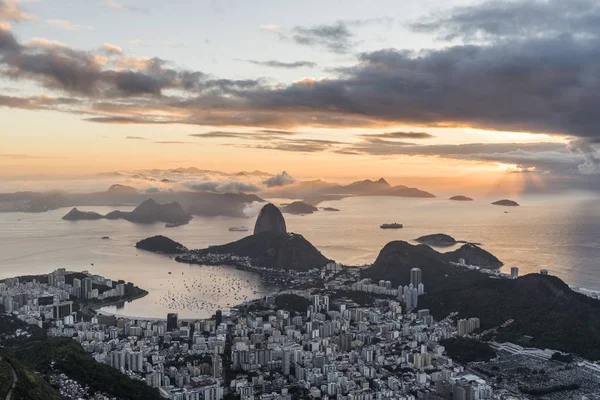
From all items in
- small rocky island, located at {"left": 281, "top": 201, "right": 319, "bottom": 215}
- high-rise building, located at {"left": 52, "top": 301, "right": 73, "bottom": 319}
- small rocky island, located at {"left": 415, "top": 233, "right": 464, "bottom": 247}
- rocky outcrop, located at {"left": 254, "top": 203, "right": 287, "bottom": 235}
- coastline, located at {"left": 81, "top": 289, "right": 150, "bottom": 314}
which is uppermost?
rocky outcrop, located at {"left": 254, "top": 203, "right": 287, "bottom": 235}

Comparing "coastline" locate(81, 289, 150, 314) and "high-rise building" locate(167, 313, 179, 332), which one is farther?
"coastline" locate(81, 289, 150, 314)

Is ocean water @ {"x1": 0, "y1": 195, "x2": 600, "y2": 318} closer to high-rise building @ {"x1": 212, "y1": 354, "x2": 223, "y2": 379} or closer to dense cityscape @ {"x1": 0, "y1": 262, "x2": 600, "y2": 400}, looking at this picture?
dense cityscape @ {"x1": 0, "y1": 262, "x2": 600, "y2": 400}

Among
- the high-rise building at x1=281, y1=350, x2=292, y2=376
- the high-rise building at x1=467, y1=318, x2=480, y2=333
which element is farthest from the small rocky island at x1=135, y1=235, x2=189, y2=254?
the high-rise building at x1=281, y1=350, x2=292, y2=376

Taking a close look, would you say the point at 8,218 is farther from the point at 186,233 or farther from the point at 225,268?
the point at 225,268

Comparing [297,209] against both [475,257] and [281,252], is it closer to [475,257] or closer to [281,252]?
[281,252]

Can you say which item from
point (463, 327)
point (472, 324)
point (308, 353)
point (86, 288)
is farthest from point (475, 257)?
point (86, 288)

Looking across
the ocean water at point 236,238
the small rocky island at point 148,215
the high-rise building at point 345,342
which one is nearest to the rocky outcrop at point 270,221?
the ocean water at point 236,238
